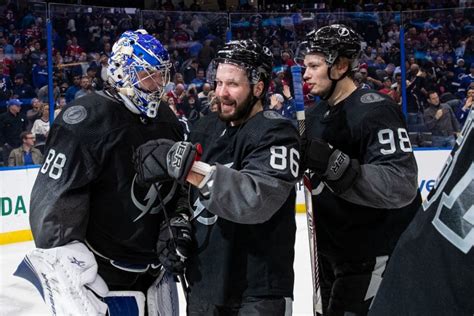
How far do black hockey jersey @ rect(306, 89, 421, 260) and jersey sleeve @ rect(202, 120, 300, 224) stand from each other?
0.30 metres

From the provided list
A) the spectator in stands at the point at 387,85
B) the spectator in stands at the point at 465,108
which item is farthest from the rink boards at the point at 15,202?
the spectator in stands at the point at 465,108

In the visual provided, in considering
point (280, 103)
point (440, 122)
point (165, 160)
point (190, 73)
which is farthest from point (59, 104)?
point (165, 160)

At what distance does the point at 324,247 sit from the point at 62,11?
488 cm

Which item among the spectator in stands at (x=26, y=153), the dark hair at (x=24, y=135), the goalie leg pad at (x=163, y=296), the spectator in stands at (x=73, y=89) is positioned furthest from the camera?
the spectator in stands at (x=73, y=89)

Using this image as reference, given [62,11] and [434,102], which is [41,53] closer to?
[62,11]

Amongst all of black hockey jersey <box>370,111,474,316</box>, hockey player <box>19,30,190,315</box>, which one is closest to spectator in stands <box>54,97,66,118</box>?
hockey player <box>19,30,190,315</box>

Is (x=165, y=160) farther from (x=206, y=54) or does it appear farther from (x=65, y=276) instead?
(x=206, y=54)

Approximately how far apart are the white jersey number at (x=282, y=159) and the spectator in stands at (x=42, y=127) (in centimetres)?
429

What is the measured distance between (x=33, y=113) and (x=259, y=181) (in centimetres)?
451

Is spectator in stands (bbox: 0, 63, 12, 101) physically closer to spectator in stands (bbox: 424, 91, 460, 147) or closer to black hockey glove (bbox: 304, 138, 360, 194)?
spectator in stands (bbox: 424, 91, 460, 147)

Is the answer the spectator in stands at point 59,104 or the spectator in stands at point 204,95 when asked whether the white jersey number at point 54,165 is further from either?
the spectator in stands at point 204,95

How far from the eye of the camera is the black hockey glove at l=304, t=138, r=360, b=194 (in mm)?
1787

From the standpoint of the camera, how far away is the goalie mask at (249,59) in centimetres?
171

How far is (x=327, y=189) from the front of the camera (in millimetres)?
2033
